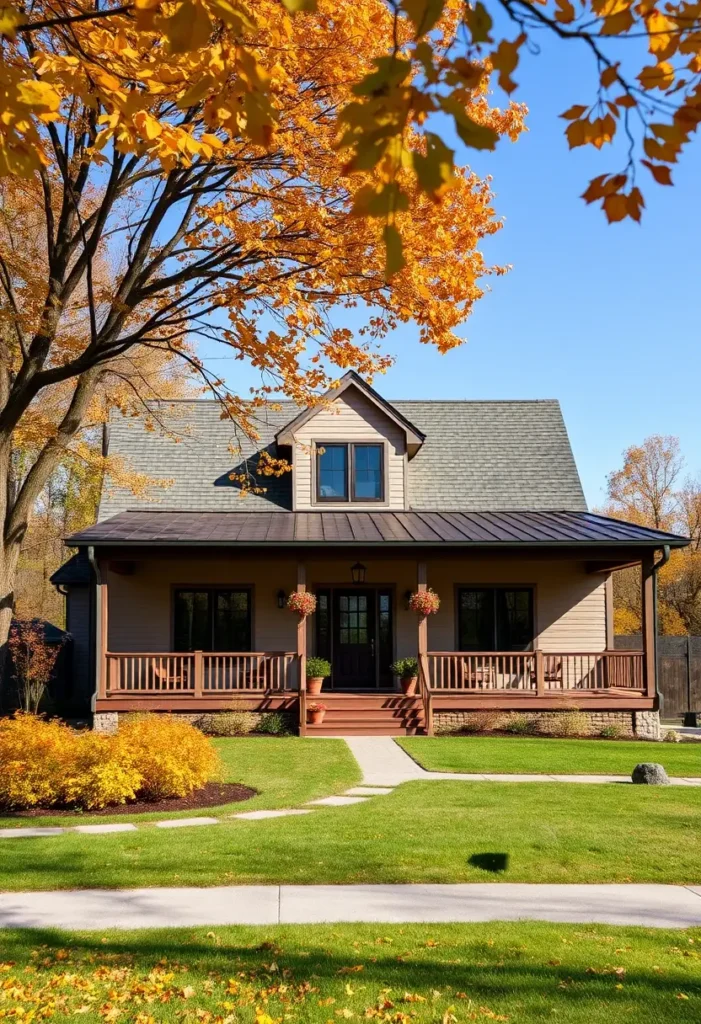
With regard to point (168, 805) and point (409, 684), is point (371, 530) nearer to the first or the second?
point (409, 684)

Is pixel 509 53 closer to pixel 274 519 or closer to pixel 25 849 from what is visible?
pixel 25 849

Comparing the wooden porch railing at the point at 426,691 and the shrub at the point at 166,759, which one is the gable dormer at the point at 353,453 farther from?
the shrub at the point at 166,759

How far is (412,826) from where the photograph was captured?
9133 mm

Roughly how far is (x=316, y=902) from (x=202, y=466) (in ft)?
54.6

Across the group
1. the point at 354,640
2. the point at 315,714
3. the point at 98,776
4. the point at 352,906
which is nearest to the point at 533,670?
the point at 354,640

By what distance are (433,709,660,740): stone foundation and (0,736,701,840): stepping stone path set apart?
5.76 ft

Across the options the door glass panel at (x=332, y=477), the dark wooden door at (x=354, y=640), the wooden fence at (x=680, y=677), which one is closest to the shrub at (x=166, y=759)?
the dark wooden door at (x=354, y=640)

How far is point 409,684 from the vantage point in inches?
756

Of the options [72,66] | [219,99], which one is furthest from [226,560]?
[219,99]

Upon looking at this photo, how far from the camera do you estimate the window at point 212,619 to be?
2084 cm

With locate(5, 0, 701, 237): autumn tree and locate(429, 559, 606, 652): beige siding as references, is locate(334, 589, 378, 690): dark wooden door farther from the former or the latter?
locate(5, 0, 701, 237): autumn tree

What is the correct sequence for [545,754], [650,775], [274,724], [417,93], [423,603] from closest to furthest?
1. [417,93]
2. [650,775]
3. [545,754]
4. [274,724]
5. [423,603]

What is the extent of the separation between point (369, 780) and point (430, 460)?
11984mm

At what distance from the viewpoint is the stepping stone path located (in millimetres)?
9272
